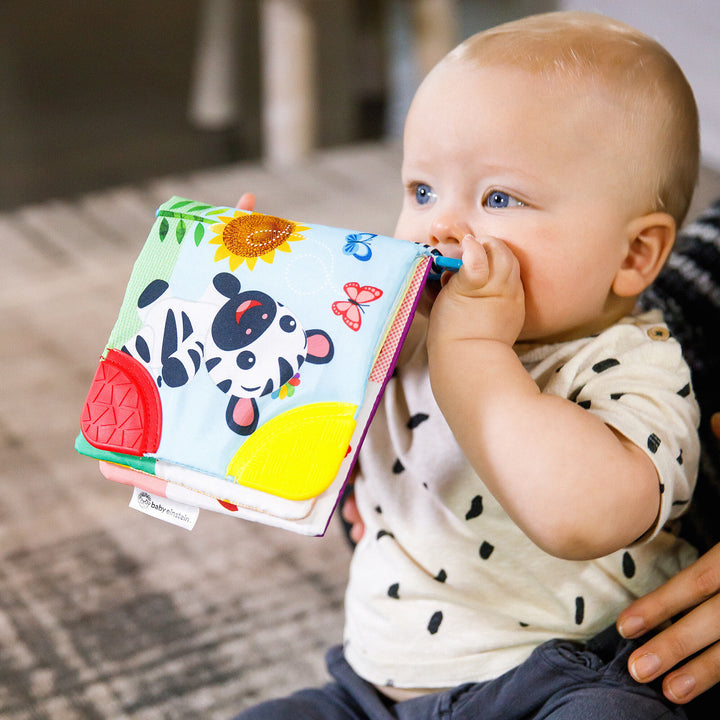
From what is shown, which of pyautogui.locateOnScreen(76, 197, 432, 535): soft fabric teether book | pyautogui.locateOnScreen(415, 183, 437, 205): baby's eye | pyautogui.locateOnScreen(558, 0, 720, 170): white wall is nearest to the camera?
pyautogui.locateOnScreen(76, 197, 432, 535): soft fabric teether book

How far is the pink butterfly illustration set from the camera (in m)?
0.53

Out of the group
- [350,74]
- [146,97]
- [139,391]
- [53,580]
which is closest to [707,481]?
[139,391]

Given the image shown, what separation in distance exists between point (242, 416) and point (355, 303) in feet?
0.32

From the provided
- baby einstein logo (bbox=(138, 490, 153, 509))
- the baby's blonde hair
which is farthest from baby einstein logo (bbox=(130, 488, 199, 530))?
→ the baby's blonde hair

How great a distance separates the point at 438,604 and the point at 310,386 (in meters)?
0.23

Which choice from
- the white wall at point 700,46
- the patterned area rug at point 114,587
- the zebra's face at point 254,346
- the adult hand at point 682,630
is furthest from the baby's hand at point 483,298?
the white wall at point 700,46

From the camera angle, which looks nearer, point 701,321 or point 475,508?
point 475,508

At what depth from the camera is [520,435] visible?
1.74 feet

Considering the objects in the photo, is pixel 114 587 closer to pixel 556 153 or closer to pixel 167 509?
pixel 167 509

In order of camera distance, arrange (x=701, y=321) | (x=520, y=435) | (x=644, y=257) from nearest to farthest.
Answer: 1. (x=520, y=435)
2. (x=644, y=257)
3. (x=701, y=321)

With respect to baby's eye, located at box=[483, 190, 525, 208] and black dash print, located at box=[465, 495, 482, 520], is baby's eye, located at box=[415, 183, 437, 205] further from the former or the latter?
black dash print, located at box=[465, 495, 482, 520]

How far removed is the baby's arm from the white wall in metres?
0.98

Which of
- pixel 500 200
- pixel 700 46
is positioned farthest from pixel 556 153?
pixel 700 46

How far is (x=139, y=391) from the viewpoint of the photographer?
562 millimetres
